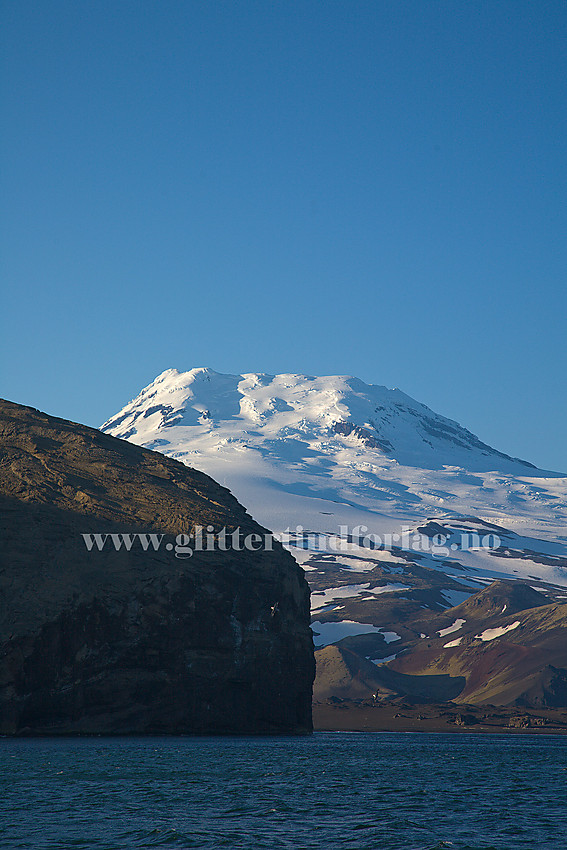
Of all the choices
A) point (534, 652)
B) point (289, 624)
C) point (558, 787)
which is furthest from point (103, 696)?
point (534, 652)

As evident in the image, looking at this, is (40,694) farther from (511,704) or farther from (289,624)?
(511,704)

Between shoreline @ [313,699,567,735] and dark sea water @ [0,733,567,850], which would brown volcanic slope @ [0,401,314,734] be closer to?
dark sea water @ [0,733,567,850]

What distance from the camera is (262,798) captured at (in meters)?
47.8

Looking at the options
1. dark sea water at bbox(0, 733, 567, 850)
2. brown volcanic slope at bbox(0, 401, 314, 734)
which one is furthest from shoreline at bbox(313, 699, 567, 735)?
dark sea water at bbox(0, 733, 567, 850)

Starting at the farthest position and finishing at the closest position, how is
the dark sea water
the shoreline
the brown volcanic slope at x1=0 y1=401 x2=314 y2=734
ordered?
the shoreline < the brown volcanic slope at x1=0 y1=401 x2=314 y2=734 < the dark sea water

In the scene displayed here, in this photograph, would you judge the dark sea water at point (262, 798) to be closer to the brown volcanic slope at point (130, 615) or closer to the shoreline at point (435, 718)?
the brown volcanic slope at point (130, 615)

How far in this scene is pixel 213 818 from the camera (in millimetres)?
41531

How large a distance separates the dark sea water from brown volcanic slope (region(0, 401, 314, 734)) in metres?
3.36

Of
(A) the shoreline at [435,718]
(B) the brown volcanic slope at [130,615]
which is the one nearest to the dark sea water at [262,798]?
(B) the brown volcanic slope at [130,615]

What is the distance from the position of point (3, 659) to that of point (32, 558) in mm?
8896

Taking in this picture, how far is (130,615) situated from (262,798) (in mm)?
31676

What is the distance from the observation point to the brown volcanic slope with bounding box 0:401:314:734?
73.1 m

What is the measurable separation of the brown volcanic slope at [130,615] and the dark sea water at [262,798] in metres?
3.36

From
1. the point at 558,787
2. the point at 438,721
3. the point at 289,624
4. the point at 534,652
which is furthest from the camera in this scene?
the point at 534,652
